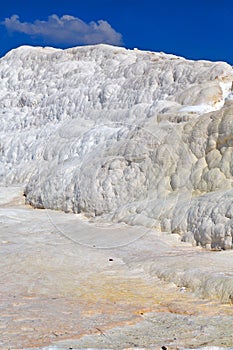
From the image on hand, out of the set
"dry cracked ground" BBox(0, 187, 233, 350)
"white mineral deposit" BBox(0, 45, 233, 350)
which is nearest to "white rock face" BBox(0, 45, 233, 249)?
"white mineral deposit" BBox(0, 45, 233, 350)

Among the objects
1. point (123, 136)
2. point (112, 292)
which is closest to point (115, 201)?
point (123, 136)

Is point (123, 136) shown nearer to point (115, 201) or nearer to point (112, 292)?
point (115, 201)

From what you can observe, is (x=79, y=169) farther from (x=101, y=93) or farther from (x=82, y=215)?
(x=101, y=93)

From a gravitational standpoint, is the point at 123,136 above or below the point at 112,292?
above

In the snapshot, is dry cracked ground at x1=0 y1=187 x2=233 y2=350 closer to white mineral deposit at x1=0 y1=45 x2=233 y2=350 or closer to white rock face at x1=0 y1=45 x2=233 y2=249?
white mineral deposit at x1=0 y1=45 x2=233 y2=350

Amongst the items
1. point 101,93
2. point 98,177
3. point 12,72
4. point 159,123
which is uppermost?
point 12,72

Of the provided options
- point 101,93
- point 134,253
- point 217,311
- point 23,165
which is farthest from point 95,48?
point 217,311

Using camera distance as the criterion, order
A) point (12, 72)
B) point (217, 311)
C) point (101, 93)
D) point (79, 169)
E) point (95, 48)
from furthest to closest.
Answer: point (12, 72) < point (95, 48) < point (101, 93) < point (79, 169) < point (217, 311)
